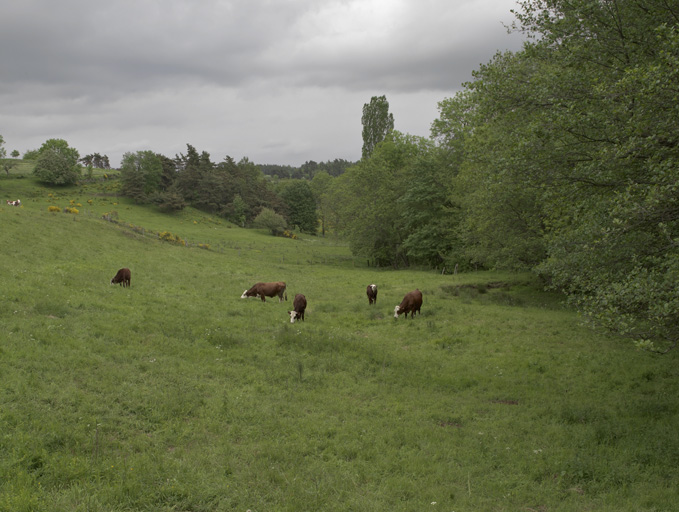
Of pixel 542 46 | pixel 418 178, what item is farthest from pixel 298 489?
pixel 418 178

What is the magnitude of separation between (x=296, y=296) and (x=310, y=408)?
10.0 metres

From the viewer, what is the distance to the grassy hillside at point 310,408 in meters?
6.70

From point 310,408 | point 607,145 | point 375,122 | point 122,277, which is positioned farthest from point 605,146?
point 375,122

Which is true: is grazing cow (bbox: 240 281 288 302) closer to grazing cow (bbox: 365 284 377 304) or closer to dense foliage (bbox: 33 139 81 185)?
A: grazing cow (bbox: 365 284 377 304)

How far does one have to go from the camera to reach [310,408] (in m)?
10.1

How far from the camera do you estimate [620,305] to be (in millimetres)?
8344

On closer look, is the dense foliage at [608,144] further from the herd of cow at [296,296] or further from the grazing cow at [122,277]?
the grazing cow at [122,277]

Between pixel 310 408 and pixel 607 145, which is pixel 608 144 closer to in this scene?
pixel 607 145

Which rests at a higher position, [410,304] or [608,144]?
[608,144]

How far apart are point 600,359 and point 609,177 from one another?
7.12 metres

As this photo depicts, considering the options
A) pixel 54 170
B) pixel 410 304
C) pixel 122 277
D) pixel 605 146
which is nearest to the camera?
pixel 605 146

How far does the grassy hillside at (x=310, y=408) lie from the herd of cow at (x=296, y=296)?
84 centimetres

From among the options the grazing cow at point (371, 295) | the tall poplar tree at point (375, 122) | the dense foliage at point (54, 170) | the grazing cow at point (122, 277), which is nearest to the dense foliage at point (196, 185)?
the dense foliage at point (54, 170)

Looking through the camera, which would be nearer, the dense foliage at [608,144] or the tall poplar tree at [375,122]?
the dense foliage at [608,144]
